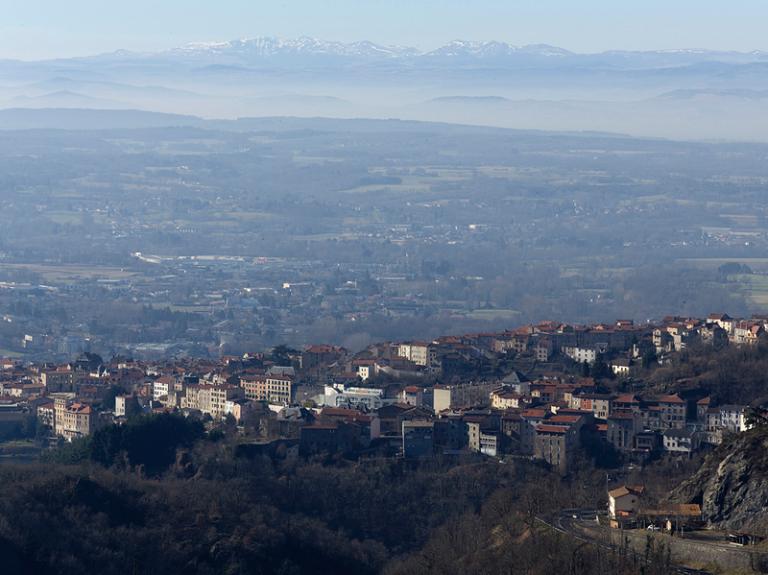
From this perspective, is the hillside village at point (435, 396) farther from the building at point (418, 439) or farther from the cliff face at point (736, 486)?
the cliff face at point (736, 486)

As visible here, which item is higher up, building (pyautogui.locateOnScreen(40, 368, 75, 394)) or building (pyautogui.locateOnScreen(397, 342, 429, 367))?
building (pyautogui.locateOnScreen(397, 342, 429, 367))

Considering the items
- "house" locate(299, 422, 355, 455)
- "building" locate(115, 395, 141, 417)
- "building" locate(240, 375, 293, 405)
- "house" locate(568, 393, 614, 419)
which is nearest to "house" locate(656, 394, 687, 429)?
"house" locate(568, 393, 614, 419)

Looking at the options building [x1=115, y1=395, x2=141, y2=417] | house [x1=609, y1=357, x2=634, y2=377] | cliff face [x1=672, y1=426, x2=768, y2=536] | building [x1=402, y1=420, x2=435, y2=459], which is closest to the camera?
cliff face [x1=672, y1=426, x2=768, y2=536]

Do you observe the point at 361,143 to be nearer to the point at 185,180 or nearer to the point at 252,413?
the point at 185,180

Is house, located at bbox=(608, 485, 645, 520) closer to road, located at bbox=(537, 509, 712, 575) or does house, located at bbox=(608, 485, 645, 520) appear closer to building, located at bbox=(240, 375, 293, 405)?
road, located at bbox=(537, 509, 712, 575)

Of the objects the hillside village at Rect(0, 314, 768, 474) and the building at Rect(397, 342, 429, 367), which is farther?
the building at Rect(397, 342, 429, 367)

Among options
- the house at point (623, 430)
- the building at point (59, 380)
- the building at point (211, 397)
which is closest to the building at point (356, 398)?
the building at point (211, 397)

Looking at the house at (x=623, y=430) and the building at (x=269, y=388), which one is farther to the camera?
the building at (x=269, y=388)
